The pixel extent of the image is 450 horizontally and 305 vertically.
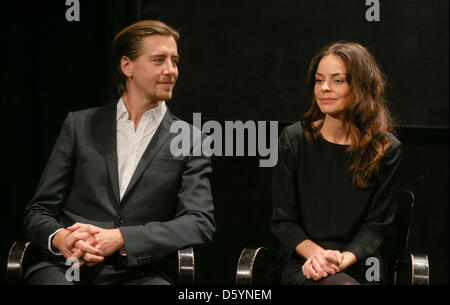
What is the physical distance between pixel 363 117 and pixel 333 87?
21 centimetres

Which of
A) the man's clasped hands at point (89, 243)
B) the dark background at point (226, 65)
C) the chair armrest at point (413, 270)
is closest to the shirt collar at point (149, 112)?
the dark background at point (226, 65)

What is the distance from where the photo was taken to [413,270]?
9.12ft

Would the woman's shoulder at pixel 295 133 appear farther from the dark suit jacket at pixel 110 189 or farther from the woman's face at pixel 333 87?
the dark suit jacket at pixel 110 189

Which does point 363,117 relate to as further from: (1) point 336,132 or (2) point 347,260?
(2) point 347,260

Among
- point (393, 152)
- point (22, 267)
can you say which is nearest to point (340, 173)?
point (393, 152)

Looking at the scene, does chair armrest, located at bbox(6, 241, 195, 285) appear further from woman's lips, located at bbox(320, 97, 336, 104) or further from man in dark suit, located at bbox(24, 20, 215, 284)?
woman's lips, located at bbox(320, 97, 336, 104)

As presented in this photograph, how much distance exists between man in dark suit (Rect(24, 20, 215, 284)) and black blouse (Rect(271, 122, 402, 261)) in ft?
1.28

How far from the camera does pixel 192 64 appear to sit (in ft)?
11.6

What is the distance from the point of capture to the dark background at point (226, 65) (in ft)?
11.4

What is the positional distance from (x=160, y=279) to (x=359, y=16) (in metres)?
1.78

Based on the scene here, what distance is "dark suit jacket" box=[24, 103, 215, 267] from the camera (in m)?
2.96

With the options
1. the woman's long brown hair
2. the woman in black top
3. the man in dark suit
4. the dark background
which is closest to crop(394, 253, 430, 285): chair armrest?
the woman in black top

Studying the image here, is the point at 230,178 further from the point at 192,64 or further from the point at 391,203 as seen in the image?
the point at 391,203
